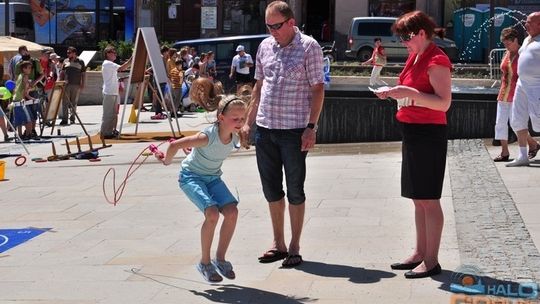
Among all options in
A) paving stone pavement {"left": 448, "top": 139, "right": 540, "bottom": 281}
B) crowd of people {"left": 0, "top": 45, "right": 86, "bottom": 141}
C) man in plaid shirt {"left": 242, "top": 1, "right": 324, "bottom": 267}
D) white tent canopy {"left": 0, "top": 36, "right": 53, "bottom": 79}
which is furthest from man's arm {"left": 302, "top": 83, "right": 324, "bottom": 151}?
white tent canopy {"left": 0, "top": 36, "right": 53, "bottom": 79}

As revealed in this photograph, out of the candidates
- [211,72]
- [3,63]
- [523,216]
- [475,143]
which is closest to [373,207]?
[523,216]

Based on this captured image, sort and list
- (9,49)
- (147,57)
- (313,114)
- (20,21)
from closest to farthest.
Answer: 1. (313,114)
2. (147,57)
3. (9,49)
4. (20,21)

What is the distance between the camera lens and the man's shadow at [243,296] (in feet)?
20.3

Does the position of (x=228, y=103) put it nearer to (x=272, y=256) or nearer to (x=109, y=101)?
(x=272, y=256)

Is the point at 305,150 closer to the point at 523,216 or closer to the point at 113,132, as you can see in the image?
the point at 523,216

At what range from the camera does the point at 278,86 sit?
22.8 ft

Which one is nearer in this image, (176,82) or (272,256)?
(272,256)

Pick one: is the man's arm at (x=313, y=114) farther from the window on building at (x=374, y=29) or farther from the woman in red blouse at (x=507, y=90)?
the window on building at (x=374, y=29)

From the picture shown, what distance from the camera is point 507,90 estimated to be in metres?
11.6

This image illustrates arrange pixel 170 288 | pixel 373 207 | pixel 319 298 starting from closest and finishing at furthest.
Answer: pixel 319 298
pixel 170 288
pixel 373 207

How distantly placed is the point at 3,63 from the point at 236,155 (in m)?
11.4

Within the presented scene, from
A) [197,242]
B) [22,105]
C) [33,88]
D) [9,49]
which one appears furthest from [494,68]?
[197,242]

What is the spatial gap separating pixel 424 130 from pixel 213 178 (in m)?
1.43

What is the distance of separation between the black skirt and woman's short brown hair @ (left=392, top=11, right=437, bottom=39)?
0.60 metres
